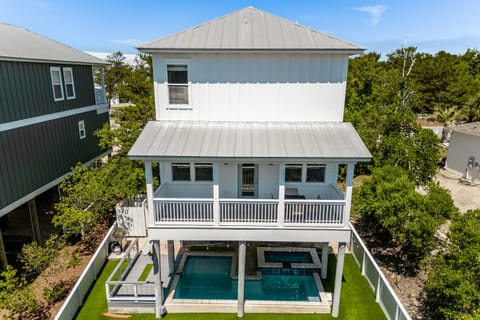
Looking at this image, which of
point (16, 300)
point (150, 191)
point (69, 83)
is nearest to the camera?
point (16, 300)

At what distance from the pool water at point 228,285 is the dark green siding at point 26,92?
10003mm

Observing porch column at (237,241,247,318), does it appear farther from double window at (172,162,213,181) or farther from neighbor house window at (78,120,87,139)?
neighbor house window at (78,120,87,139)

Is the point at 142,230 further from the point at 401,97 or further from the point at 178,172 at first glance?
the point at 401,97

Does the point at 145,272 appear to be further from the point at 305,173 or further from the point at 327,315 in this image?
the point at 305,173

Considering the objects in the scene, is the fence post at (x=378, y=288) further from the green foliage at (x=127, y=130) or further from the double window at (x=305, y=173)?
the green foliage at (x=127, y=130)

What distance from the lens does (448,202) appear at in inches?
470

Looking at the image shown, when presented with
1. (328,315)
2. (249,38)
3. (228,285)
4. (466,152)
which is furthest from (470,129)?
(228,285)

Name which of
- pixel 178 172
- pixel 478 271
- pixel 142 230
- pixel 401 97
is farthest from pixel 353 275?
pixel 401 97

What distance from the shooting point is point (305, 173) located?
12.0m

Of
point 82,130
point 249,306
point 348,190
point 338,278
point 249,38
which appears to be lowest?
point 249,306

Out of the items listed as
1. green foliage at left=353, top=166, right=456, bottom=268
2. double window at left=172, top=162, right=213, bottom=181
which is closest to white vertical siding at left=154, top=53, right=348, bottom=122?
double window at left=172, top=162, right=213, bottom=181

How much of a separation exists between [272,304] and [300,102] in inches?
296

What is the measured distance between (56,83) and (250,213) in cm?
1301

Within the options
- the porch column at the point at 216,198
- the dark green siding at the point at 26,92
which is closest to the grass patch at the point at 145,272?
the porch column at the point at 216,198
